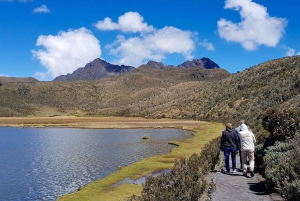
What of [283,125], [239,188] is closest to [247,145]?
[239,188]

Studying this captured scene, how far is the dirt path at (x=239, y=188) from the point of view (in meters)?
13.1

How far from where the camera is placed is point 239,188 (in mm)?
14641

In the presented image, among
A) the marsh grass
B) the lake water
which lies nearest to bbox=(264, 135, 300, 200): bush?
the marsh grass

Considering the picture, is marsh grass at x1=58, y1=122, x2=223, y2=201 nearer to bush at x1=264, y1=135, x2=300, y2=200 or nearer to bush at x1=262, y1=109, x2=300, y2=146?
bush at x1=264, y1=135, x2=300, y2=200

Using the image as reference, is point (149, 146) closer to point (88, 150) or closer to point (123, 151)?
point (123, 151)

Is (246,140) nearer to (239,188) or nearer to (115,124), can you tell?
(239,188)

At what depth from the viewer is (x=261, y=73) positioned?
10581 centimetres

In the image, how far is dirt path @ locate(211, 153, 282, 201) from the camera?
13.1 meters

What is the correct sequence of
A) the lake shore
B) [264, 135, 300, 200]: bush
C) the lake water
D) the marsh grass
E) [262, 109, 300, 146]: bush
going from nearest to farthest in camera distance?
1. [264, 135, 300, 200]: bush
2. [262, 109, 300, 146]: bush
3. the marsh grass
4. the lake water
5. the lake shore

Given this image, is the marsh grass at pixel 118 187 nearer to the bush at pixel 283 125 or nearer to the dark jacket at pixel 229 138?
the dark jacket at pixel 229 138

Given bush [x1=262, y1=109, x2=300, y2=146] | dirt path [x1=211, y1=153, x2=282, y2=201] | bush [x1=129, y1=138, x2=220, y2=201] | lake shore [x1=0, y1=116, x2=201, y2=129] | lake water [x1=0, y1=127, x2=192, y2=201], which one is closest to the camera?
bush [x1=129, y1=138, x2=220, y2=201]

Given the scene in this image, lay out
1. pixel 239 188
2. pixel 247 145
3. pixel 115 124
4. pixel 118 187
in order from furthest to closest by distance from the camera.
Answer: pixel 115 124
pixel 118 187
pixel 247 145
pixel 239 188

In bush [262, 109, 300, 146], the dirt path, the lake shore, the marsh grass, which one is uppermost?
bush [262, 109, 300, 146]

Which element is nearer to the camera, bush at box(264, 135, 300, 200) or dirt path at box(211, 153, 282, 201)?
bush at box(264, 135, 300, 200)
